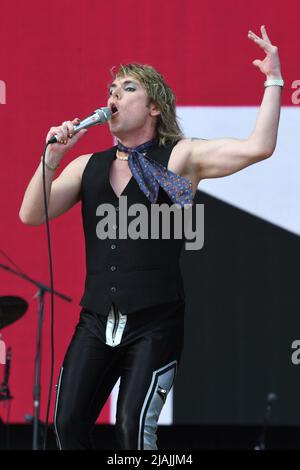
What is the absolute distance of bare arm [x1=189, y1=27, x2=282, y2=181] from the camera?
2938 mm

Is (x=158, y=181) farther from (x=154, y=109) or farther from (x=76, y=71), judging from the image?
(x=76, y=71)

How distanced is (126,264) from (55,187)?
1.36 feet

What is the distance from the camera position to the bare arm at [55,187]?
298 centimetres

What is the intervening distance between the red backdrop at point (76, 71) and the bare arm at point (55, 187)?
1.82m

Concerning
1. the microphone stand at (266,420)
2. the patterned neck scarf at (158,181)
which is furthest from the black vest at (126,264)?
the microphone stand at (266,420)

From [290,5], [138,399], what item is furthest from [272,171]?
[138,399]

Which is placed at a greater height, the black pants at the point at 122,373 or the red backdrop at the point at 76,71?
the red backdrop at the point at 76,71

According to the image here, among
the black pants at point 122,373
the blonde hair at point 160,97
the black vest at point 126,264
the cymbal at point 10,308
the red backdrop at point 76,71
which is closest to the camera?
the black pants at point 122,373

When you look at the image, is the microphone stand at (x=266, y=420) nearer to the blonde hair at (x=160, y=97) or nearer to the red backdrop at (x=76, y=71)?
the red backdrop at (x=76, y=71)

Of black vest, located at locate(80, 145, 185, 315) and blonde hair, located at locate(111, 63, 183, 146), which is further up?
blonde hair, located at locate(111, 63, 183, 146)

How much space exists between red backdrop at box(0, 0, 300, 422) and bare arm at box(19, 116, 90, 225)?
5.97ft

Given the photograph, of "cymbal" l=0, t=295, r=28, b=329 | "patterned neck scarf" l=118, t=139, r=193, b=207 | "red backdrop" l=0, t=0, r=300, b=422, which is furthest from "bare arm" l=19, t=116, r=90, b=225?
"red backdrop" l=0, t=0, r=300, b=422

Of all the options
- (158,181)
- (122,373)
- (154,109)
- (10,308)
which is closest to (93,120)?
(158,181)

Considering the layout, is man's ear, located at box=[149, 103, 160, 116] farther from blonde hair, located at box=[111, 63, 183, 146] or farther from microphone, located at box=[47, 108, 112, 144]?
microphone, located at box=[47, 108, 112, 144]
